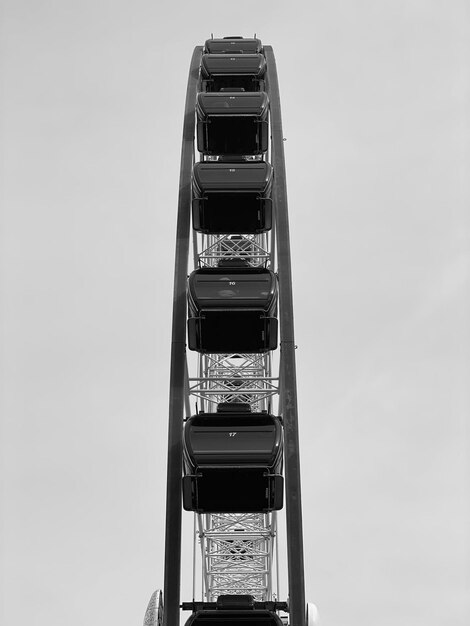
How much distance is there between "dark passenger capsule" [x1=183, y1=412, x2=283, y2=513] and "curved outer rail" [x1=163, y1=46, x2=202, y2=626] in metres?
1.05

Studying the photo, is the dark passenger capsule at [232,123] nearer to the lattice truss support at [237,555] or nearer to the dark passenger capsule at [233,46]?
the dark passenger capsule at [233,46]

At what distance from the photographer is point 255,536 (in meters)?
23.0

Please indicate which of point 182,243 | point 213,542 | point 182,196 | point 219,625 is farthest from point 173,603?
point 213,542

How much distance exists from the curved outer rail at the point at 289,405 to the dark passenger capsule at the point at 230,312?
1.62m

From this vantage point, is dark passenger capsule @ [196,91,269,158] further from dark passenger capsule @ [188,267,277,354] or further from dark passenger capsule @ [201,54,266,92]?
dark passenger capsule @ [188,267,277,354]

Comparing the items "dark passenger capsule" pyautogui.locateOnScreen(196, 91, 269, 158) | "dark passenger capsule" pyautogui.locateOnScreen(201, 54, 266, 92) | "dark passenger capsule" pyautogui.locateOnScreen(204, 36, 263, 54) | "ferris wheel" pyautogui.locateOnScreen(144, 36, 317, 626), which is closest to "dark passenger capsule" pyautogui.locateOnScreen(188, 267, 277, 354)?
"ferris wheel" pyautogui.locateOnScreen(144, 36, 317, 626)

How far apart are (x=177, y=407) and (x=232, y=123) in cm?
803

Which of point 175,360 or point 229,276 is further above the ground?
point 229,276

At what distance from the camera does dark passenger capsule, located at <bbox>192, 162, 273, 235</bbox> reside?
21594 mm

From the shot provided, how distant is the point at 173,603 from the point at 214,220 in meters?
8.06

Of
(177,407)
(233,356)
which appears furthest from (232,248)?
(177,407)

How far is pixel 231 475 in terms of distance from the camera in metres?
18.0

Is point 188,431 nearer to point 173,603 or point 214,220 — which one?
point 173,603

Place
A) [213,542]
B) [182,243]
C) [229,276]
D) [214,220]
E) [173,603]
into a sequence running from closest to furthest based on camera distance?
1. [173,603]
2. [182,243]
3. [229,276]
4. [214,220]
5. [213,542]
